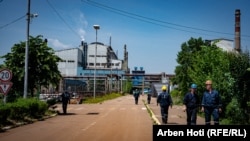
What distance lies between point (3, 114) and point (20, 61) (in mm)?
10170

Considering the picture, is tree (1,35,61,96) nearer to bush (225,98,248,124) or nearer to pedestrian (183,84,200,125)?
bush (225,98,248,124)

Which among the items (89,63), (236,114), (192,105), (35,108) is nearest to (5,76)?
(35,108)

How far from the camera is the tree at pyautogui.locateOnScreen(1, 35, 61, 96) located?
89.0 feet

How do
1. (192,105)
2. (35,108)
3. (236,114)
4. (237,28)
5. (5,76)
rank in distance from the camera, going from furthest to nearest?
(237,28) < (35,108) < (236,114) < (5,76) < (192,105)

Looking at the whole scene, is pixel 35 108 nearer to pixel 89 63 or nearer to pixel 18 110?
pixel 18 110

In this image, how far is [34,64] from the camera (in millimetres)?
27484

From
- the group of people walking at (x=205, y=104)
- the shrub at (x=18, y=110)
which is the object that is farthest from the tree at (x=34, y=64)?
the group of people walking at (x=205, y=104)

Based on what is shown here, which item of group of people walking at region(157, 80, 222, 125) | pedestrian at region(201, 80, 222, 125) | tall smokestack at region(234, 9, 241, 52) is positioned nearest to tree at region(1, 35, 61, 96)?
group of people walking at region(157, 80, 222, 125)

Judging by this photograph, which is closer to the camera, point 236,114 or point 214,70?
point 236,114

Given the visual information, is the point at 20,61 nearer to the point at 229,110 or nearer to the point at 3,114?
the point at 3,114

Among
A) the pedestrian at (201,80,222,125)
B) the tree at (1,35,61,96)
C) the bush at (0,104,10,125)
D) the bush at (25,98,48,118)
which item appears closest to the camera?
the pedestrian at (201,80,222,125)

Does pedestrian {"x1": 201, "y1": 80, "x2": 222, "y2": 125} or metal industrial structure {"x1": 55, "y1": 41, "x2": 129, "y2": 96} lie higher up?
metal industrial structure {"x1": 55, "y1": 41, "x2": 129, "y2": 96}

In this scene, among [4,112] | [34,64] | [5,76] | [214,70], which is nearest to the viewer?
[4,112]

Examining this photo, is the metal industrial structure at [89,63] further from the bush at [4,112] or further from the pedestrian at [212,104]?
the pedestrian at [212,104]
